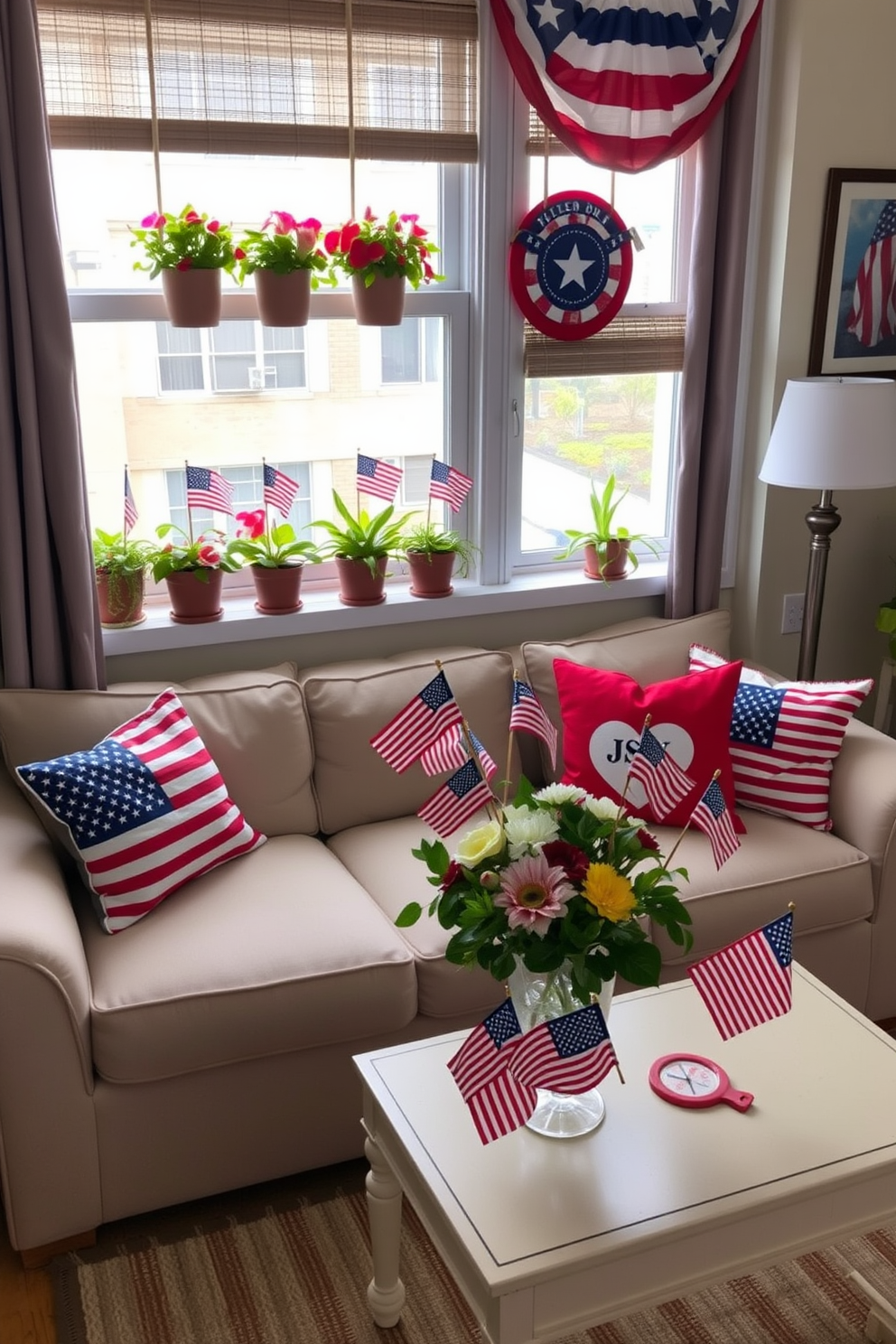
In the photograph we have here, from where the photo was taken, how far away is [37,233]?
2557mm

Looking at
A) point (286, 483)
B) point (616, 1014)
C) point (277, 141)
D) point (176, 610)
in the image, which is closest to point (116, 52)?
point (277, 141)

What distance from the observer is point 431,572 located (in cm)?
321

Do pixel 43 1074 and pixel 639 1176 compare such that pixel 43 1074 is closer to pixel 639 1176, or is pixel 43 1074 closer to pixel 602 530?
pixel 639 1176

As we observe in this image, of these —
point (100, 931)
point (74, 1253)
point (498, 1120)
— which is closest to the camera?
point (498, 1120)

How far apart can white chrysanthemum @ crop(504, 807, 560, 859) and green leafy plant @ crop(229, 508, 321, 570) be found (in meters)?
1.45

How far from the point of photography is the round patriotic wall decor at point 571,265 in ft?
10.2

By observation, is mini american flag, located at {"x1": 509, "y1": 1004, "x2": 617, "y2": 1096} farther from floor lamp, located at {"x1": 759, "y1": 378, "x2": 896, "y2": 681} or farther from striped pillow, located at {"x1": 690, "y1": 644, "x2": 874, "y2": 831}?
floor lamp, located at {"x1": 759, "y1": 378, "x2": 896, "y2": 681}

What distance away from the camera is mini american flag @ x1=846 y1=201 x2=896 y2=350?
3322 mm

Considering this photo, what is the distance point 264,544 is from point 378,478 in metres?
0.32

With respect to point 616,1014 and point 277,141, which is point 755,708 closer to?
point 616,1014

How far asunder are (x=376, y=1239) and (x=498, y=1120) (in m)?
0.53

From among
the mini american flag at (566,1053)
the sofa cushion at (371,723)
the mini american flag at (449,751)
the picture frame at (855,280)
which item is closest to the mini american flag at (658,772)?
the mini american flag at (449,751)

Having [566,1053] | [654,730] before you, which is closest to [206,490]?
[654,730]

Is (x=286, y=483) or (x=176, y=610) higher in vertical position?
(x=286, y=483)
